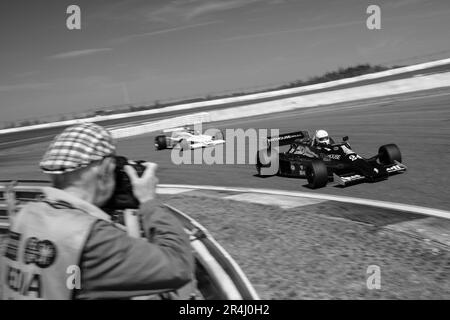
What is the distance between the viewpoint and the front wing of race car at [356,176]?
8.56m

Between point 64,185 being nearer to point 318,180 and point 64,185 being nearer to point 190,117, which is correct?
point 318,180

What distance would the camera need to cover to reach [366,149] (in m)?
12.2

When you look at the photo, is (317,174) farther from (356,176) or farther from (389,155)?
(389,155)

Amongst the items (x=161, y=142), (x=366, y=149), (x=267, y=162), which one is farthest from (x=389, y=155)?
(x=161, y=142)

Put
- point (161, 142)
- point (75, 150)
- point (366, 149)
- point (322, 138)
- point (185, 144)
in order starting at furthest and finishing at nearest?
point (161, 142) → point (185, 144) → point (366, 149) → point (322, 138) → point (75, 150)

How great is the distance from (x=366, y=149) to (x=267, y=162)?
3563 millimetres

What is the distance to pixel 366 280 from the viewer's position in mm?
4117

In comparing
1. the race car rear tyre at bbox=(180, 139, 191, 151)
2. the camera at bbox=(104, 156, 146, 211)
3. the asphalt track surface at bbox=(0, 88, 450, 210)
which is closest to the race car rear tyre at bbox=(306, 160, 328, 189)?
the asphalt track surface at bbox=(0, 88, 450, 210)

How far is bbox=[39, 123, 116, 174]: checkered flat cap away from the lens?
72.9 inches

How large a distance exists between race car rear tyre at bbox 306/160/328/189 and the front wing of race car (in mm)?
251

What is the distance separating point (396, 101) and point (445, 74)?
19.1 ft

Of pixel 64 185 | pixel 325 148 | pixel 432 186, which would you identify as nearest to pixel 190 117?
pixel 325 148

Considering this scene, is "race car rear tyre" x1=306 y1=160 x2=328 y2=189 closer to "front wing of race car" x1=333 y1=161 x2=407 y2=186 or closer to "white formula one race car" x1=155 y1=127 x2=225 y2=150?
"front wing of race car" x1=333 y1=161 x2=407 y2=186

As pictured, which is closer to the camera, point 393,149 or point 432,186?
point 432,186
